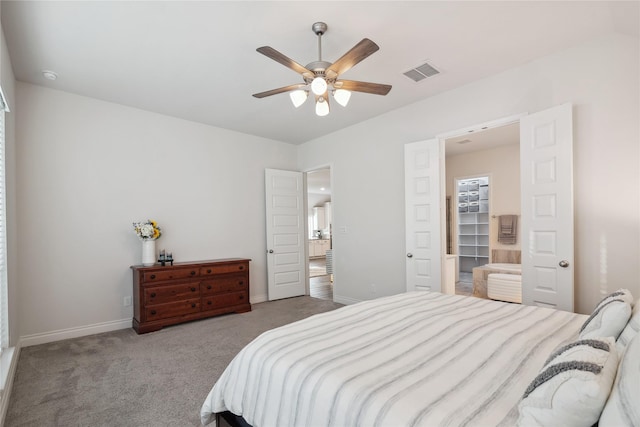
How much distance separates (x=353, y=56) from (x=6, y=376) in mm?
3436

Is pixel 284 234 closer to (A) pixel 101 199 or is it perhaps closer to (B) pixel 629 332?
(A) pixel 101 199

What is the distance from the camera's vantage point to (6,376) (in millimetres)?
2352

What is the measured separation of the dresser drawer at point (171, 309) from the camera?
12.6 feet

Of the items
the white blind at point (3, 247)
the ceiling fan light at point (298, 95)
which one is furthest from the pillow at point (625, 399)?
the white blind at point (3, 247)

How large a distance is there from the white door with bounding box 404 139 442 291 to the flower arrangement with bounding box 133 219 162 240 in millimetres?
3237

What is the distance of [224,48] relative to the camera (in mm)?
2818

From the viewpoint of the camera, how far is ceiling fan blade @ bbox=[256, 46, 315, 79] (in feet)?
7.06

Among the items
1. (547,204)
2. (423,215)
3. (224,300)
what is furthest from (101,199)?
(547,204)

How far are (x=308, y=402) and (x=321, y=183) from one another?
916 centimetres

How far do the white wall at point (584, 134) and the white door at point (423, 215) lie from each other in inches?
9.1

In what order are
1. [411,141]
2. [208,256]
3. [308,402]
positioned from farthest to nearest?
[208,256] < [411,141] < [308,402]

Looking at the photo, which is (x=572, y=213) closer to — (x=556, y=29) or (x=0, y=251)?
(x=556, y=29)

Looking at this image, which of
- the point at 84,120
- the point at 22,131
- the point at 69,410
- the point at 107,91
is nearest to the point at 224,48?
the point at 107,91

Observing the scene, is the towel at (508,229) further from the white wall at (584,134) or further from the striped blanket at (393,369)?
the striped blanket at (393,369)
